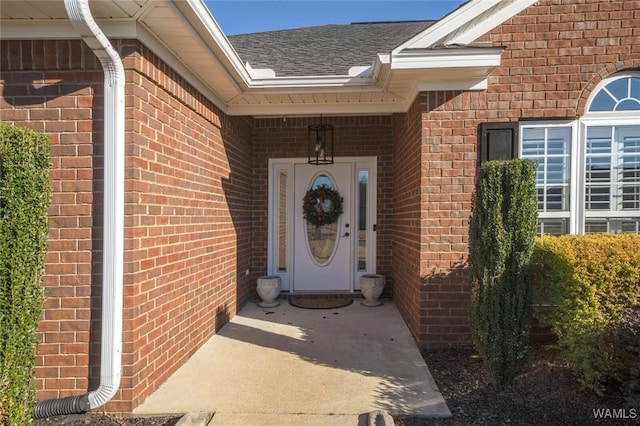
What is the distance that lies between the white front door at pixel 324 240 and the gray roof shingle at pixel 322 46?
1645 mm

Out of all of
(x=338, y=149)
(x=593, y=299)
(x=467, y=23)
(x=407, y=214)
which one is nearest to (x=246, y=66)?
(x=338, y=149)

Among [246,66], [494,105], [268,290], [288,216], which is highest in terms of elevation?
[246,66]

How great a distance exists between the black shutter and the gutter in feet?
11.0

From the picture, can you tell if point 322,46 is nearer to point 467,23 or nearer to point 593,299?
point 467,23

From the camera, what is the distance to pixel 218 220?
172 inches

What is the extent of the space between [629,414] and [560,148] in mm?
2530

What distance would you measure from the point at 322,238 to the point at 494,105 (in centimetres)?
325

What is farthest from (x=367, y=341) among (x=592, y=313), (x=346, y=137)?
(x=346, y=137)

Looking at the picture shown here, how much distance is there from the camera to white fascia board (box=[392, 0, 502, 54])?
3.51 m

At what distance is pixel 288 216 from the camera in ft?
19.5

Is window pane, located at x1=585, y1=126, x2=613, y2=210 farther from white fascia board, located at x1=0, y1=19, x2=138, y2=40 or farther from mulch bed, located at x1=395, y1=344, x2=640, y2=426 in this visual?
white fascia board, located at x1=0, y1=19, x2=138, y2=40

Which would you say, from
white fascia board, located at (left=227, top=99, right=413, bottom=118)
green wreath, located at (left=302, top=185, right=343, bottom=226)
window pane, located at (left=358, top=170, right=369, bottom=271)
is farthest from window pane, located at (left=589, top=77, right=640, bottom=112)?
green wreath, located at (left=302, top=185, right=343, bottom=226)

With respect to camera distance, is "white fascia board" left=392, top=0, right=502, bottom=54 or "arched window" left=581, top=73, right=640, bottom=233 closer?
"white fascia board" left=392, top=0, right=502, bottom=54

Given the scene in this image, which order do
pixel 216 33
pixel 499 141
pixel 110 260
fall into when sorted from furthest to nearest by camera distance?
pixel 499 141 → pixel 216 33 → pixel 110 260
